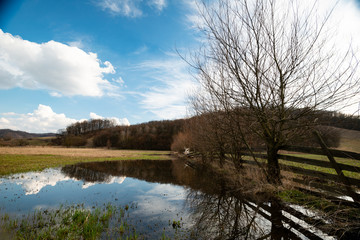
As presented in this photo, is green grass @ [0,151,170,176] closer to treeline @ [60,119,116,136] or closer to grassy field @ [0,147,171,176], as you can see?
grassy field @ [0,147,171,176]

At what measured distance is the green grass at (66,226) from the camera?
14.2 ft

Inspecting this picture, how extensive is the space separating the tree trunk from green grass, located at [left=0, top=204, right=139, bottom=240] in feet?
18.9

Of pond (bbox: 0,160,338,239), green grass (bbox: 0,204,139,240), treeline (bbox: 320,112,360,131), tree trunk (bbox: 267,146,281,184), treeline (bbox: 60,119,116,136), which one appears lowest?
pond (bbox: 0,160,338,239)

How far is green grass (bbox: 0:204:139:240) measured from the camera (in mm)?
4336

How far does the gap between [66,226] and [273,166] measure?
732cm

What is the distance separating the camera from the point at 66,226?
4875 millimetres

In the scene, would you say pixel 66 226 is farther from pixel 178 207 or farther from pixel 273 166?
pixel 273 166

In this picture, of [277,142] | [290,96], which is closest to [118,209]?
[277,142]

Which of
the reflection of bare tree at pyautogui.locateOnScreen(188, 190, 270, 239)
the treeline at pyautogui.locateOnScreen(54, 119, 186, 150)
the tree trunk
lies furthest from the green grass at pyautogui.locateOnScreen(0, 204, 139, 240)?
the treeline at pyautogui.locateOnScreen(54, 119, 186, 150)

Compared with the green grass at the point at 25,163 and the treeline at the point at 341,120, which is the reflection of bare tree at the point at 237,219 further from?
the green grass at the point at 25,163

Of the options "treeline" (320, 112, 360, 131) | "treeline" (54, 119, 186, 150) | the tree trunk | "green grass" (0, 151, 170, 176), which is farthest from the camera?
"treeline" (54, 119, 186, 150)

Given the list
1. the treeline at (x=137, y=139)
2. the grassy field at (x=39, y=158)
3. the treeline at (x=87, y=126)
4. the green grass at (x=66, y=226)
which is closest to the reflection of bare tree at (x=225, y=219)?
the green grass at (x=66, y=226)

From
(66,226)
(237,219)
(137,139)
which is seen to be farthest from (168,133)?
(66,226)

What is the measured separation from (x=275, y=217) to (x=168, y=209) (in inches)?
134
